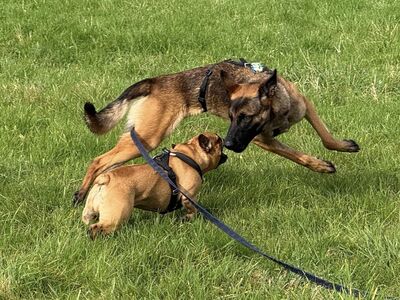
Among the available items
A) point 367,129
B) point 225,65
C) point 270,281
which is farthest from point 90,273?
point 367,129

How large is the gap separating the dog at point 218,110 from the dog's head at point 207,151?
282 mm

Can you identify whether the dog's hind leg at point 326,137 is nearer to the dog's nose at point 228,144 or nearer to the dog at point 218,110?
the dog at point 218,110

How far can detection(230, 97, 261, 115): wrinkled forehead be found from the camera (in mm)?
4902

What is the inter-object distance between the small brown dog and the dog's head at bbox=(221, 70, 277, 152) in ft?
1.19

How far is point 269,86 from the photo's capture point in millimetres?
4883

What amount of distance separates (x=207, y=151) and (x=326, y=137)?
Answer: 3.75ft

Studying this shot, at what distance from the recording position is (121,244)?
4.01 m

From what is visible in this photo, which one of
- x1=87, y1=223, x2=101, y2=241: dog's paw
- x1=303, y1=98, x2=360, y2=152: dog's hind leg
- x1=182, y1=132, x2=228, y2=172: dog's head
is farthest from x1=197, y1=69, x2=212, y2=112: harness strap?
x1=87, y1=223, x2=101, y2=241: dog's paw

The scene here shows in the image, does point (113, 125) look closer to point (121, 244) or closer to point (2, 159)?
point (2, 159)

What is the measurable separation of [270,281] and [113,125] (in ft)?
8.25

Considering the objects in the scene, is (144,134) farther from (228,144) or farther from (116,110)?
(228,144)

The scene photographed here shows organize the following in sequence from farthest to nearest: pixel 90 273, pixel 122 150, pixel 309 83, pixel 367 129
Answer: pixel 309 83 → pixel 367 129 → pixel 122 150 → pixel 90 273

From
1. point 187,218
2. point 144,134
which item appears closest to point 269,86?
point 144,134

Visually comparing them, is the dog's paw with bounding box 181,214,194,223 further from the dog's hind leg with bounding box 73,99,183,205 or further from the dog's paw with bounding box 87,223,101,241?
the dog's hind leg with bounding box 73,99,183,205
